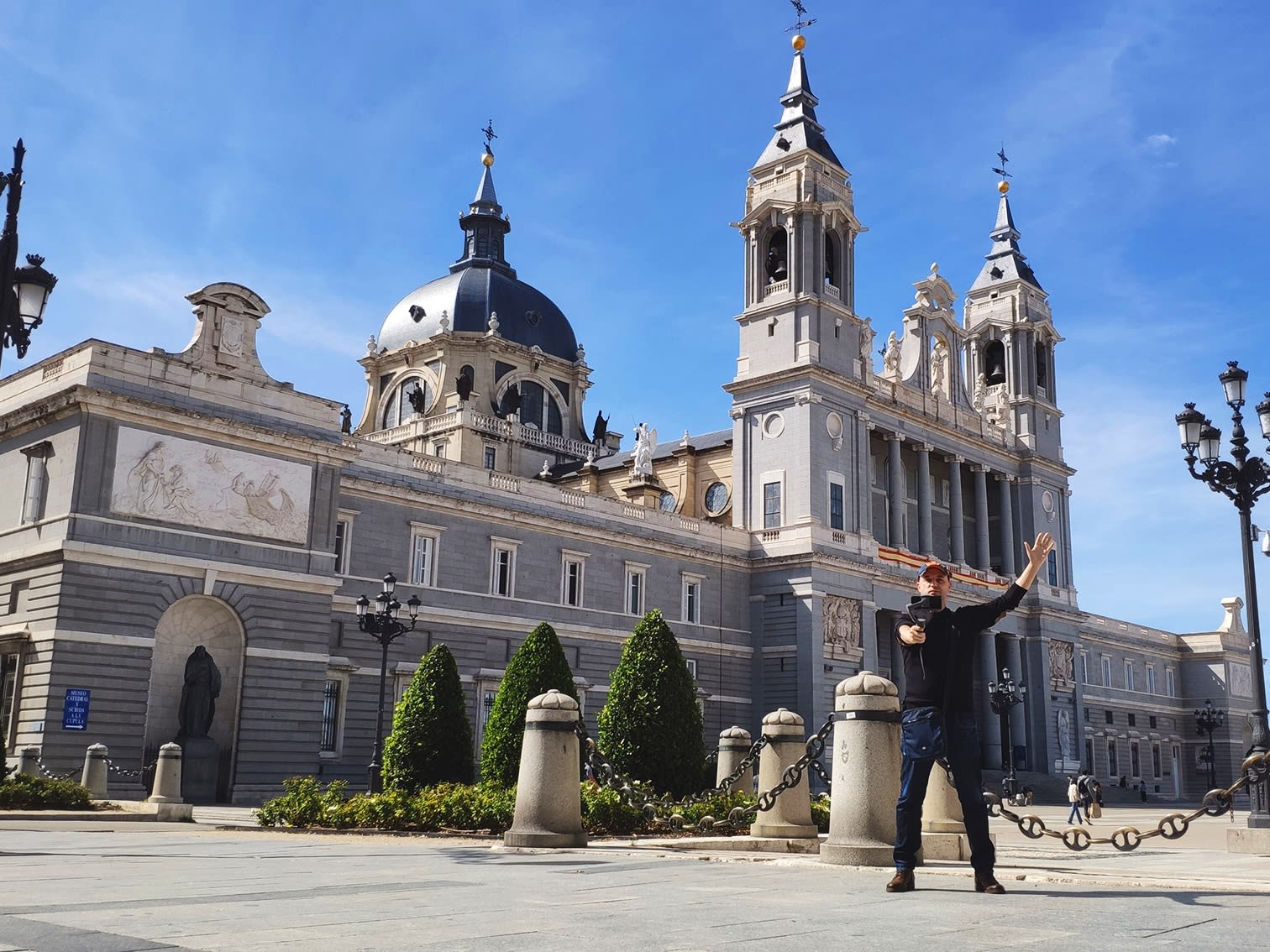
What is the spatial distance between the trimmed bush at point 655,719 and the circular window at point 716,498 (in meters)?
35.7

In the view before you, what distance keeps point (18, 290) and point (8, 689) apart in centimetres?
1805

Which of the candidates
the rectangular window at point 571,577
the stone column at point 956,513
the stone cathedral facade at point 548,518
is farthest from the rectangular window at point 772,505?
the stone column at point 956,513

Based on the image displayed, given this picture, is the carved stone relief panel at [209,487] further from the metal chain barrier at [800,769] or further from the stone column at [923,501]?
the stone column at [923,501]

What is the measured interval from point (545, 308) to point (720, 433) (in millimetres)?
19515

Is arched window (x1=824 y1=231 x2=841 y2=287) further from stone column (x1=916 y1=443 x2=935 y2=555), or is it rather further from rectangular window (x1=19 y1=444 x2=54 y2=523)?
rectangular window (x1=19 y1=444 x2=54 y2=523)


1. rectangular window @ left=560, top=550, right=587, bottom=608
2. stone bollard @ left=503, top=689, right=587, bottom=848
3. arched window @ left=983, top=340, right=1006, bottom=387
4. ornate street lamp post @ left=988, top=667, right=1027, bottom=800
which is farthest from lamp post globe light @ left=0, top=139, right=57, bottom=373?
arched window @ left=983, top=340, right=1006, bottom=387

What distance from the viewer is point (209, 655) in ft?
104

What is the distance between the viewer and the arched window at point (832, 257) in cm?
5466

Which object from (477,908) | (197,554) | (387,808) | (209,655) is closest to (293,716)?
(209,655)

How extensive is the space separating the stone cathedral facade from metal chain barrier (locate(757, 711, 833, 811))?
19.3 m

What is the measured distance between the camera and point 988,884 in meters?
9.16

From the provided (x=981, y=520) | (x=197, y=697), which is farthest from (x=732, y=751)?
(x=981, y=520)

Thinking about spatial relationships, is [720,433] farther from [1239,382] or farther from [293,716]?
[1239,382]

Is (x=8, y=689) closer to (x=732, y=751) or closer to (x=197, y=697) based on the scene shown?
(x=197, y=697)
